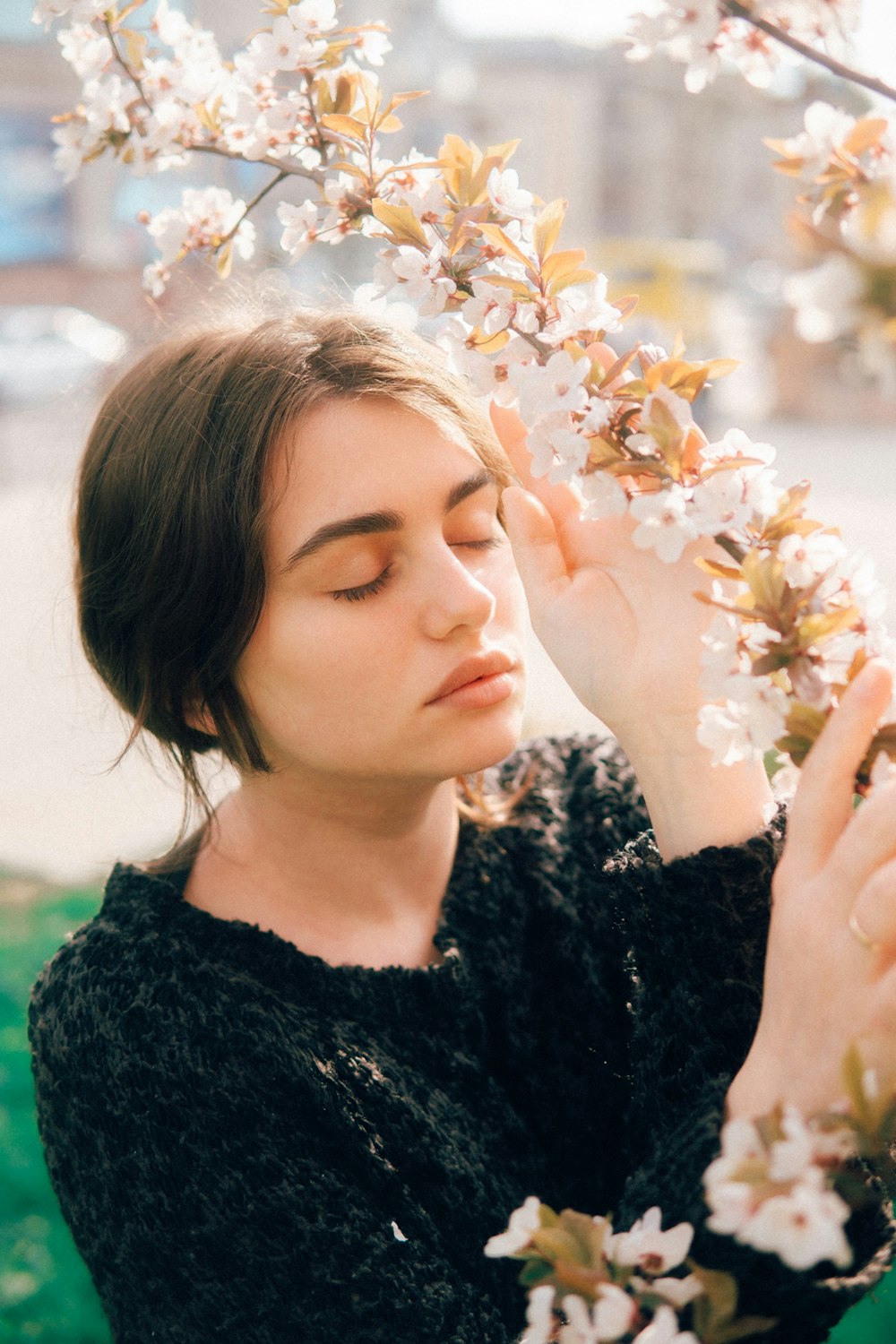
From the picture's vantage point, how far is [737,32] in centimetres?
100

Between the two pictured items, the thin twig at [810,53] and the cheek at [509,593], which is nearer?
the thin twig at [810,53]

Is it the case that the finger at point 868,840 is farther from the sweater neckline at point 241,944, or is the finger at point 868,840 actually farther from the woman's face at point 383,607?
the sweater neckline at point 241,944

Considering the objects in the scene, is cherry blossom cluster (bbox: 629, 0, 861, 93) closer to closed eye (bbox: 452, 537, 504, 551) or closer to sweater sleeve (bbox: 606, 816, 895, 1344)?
closed eye (bbox: 452, 537, 504, 551)

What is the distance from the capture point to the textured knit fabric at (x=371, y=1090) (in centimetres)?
126

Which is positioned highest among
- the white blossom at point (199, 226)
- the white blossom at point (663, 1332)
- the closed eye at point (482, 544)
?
the white blossom at point (199, 226)

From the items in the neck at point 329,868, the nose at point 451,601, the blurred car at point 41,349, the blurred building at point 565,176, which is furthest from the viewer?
the blurred building at point 565,176

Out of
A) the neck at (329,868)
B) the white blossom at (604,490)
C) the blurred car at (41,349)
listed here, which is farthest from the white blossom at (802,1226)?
the blurred car at (41,349)

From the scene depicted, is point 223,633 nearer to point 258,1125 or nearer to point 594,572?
point 594,572

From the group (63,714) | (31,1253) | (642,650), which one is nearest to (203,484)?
(642,650)

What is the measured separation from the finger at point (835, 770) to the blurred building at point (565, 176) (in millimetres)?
14098

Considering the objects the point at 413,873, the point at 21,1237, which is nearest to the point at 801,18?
the point at 413,873

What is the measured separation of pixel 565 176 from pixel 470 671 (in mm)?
28178

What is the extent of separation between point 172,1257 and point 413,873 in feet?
1.81

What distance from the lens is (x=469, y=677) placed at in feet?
4.59
